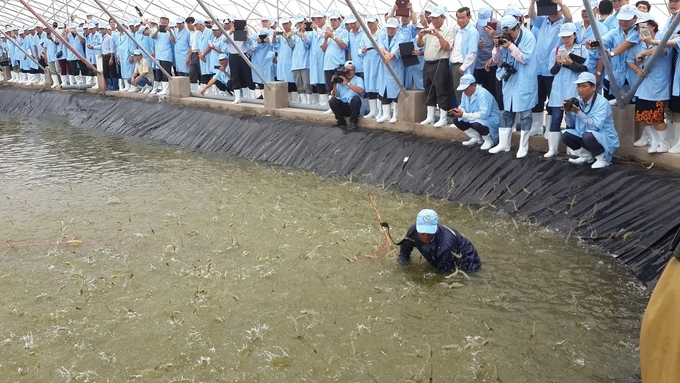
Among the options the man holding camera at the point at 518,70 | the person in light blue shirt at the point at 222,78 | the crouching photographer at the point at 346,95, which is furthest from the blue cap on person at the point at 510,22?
the person in light blue shirt at the point at 222,78

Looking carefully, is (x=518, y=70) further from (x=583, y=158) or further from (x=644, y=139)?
(x=644, y=139)

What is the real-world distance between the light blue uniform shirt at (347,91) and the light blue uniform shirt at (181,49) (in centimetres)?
615

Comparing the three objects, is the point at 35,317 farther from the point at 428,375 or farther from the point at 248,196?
the point at 248,196

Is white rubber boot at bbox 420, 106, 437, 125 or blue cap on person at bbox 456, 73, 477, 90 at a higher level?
blue cap on person at bbox 456, 73, 477, 90

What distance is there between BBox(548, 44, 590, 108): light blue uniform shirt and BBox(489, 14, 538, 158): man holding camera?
378 millimetres

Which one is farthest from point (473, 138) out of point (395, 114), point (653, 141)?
point (653, 141)

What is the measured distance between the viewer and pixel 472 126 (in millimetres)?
9617

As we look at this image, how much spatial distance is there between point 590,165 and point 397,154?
3287mm

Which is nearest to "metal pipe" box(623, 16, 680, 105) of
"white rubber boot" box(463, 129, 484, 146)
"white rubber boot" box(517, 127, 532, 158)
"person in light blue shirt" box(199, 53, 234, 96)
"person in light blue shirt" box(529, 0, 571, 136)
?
→ "person in light blue shirt" box(529, 0, 571, 136)

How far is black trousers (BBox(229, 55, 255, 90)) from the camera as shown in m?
14.7

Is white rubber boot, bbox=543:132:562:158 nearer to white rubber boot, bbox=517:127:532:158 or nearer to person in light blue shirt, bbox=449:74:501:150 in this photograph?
white rubber boot, bbox=517:127:532:158

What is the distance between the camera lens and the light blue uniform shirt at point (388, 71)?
36.1 ft

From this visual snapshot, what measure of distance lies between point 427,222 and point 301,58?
26.3ft

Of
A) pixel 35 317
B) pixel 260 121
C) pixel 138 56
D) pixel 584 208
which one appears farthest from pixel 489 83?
pixel 138 56
